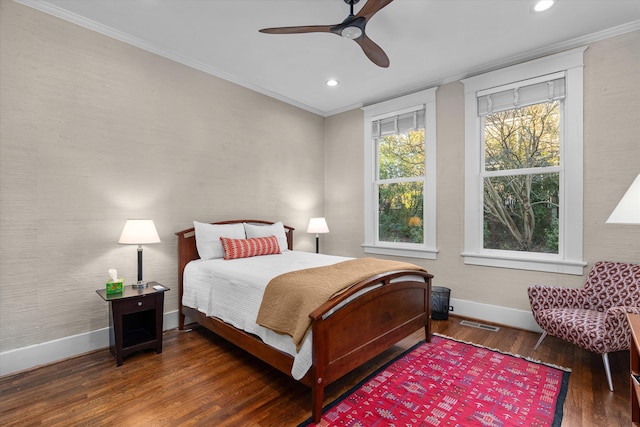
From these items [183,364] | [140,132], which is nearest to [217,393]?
[183,364]

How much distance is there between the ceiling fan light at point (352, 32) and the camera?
7.35 ft

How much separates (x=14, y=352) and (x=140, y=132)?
210 centimetres

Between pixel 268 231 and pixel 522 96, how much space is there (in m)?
3.24

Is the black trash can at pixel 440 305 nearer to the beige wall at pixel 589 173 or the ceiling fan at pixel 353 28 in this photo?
the beige wall at pixel 589 173

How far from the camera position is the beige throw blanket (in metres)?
1.92

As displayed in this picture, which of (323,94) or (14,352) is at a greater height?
(323,94)

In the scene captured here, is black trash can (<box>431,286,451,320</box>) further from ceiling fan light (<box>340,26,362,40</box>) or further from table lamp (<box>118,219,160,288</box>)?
table lamp (<box>118,219,160,288</box>)

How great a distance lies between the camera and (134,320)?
299 cm

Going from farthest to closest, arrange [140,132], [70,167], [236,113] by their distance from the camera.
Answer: [236,113]
[140,132]
[70,167]

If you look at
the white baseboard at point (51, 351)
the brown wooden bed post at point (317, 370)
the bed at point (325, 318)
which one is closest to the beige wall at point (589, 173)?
the bed at point (325, 318)

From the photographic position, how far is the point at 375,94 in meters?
4.41

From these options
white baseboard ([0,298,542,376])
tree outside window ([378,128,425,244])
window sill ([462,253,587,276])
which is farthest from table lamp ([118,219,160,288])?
window sill ([462,253,587,276])

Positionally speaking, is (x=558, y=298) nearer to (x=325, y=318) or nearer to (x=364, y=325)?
(x=364, y=325)

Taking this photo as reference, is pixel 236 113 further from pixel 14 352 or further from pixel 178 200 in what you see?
pixel 14 352
